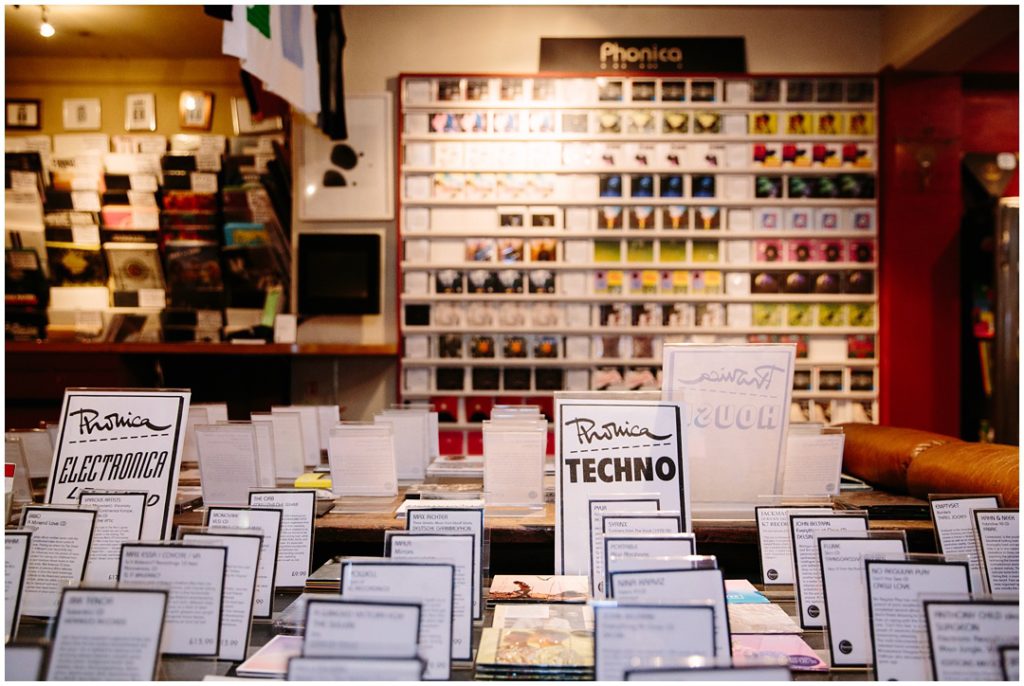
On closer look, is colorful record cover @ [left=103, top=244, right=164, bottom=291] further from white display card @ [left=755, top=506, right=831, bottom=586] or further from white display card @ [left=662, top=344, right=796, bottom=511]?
white display card @ [left=755, top=506, right=831, bottom=586]

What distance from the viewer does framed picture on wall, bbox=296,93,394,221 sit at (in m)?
5.38

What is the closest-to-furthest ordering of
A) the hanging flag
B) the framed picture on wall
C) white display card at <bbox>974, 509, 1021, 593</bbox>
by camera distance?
1. white display card at <bbox>974, 509, 1021, 593</bbox>
2. the hanging flag
3. the framed picture on wall

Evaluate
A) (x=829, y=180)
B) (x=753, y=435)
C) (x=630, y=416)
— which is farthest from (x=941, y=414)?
(x=630, y=416)

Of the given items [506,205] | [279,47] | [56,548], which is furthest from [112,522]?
[506,205]

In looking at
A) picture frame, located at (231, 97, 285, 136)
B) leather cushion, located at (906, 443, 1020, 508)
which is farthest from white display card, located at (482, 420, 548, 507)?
picture frame, located at (231, 97, 285, 136)

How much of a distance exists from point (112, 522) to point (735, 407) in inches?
56.3

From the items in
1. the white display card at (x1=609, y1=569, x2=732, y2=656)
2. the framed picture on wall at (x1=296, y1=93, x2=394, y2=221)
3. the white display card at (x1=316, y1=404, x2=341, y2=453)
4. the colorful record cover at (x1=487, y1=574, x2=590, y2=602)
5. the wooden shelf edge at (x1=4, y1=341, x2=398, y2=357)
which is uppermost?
the framed picture on wall at (x1=296, y1=93, x2=394, y2=221)

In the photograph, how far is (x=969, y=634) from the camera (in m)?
0.99

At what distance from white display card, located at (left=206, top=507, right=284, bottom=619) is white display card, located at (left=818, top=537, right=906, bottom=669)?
897 millimetres

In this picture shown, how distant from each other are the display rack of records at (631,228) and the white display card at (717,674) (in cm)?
444

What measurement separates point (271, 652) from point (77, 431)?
810 mm

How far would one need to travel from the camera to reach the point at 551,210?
532 centimetres

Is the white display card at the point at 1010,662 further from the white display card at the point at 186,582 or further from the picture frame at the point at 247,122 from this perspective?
the picture frame at the point at 247,122

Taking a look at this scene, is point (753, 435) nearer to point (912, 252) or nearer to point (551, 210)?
point (551, 210)
